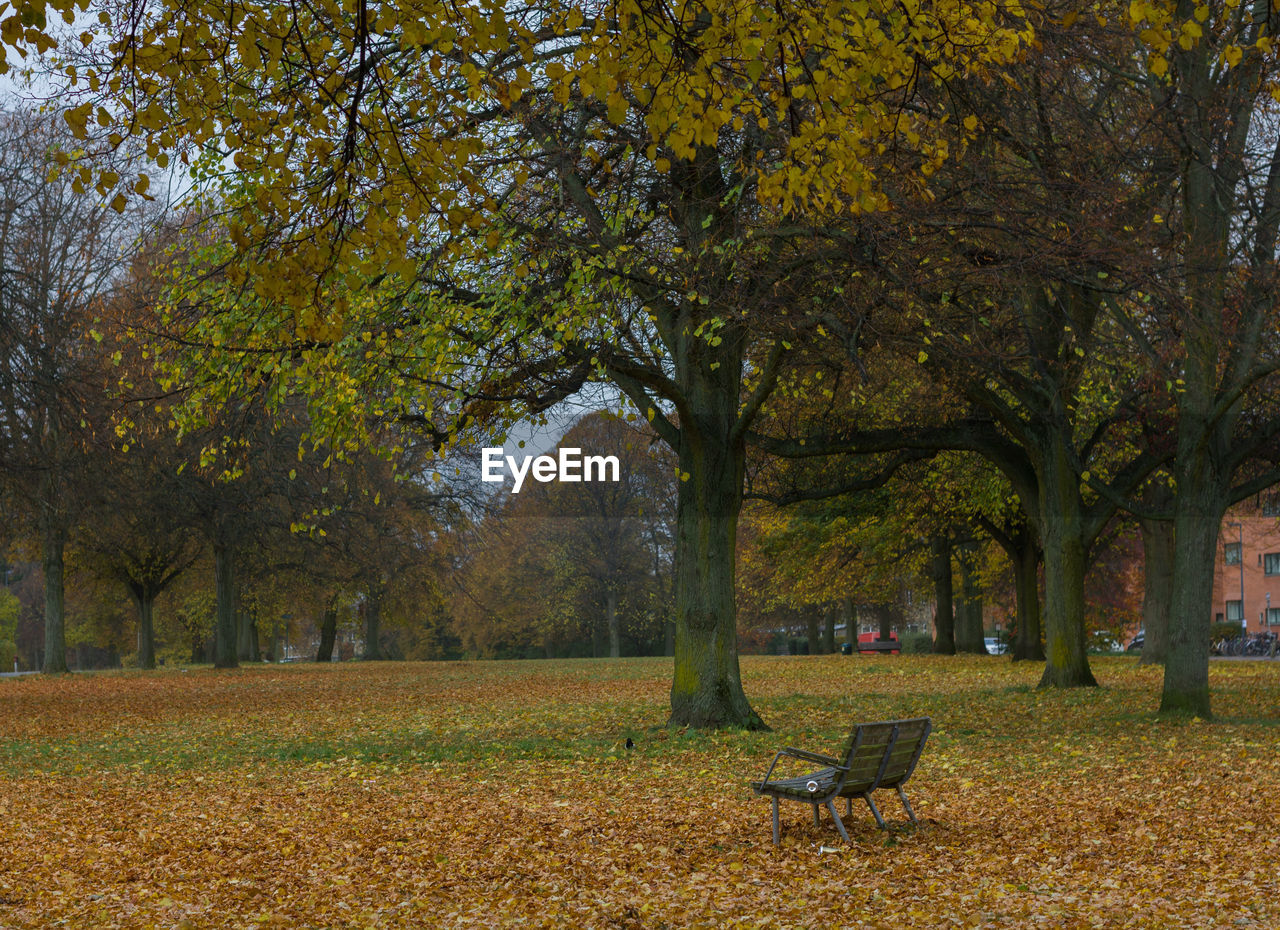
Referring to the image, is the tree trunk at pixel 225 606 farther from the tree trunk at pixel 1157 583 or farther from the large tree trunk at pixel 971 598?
the tree trunk at pixel 1157 583

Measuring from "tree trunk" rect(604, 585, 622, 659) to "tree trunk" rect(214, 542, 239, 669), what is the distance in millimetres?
21022

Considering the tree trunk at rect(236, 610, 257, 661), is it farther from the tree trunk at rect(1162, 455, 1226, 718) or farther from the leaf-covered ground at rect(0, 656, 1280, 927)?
the tree trunk at rect(1162, 455, 1226, 718)

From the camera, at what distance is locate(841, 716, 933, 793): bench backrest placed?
7.97m

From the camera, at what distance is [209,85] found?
680 centimetres

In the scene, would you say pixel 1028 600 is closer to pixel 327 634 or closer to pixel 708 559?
pixel 708 559

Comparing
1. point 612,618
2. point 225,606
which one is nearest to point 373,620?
point 612,618

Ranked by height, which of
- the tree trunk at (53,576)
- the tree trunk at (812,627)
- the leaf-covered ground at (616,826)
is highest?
the tree trunk at (53,576)

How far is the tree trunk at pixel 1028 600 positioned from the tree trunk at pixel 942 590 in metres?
4.02

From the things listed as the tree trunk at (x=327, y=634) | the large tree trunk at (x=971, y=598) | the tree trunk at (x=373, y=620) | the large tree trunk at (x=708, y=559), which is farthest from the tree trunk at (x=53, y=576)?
the large tree trunk at (x=971, y=598)

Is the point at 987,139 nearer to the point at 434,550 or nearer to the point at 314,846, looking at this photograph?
the point at 314,846

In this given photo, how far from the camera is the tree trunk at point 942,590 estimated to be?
37469 millimetres

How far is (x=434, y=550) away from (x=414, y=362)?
34.4 metres

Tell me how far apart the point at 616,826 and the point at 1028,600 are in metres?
26.1

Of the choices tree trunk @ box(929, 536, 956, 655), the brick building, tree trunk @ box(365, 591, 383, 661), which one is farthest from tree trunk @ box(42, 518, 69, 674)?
the brick building
